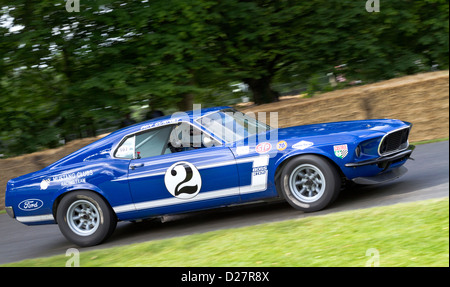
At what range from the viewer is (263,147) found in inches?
253

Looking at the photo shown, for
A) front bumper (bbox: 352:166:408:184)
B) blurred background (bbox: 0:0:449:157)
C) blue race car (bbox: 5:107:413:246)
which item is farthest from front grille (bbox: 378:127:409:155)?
blurred background (bbox: 0:0:449:157)

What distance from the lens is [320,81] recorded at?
13469 mm

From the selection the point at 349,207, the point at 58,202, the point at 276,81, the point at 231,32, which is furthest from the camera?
the point at 276,81

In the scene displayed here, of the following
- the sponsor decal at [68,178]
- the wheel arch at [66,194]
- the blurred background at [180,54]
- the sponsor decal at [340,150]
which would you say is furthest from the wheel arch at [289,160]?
the blurred background at [180,54]

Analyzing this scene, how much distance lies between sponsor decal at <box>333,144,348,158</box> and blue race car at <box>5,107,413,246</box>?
11mm

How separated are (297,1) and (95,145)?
7.78 meters

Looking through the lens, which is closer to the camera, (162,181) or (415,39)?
(162,181)

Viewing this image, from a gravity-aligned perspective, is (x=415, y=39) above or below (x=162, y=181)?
above

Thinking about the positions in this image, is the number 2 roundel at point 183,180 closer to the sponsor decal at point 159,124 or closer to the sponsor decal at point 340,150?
the sponsor decal at point 159,124

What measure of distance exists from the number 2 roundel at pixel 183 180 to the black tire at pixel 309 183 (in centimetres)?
100

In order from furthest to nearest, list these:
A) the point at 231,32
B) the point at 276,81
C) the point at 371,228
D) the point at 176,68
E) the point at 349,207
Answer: the point at 276,81 → the point at 231,32 → the point at 176,68 → the point at 349,207 → the point at 371,228
